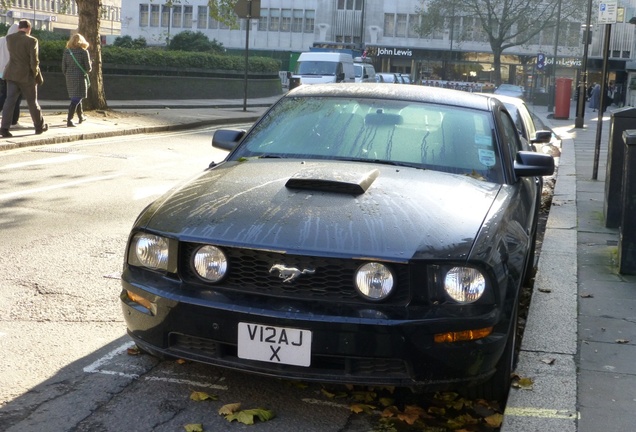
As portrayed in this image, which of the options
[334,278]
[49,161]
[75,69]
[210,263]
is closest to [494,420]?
[334,278]

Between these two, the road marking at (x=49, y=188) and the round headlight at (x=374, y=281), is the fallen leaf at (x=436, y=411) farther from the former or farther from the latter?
the road marking at (x=49, y=188)

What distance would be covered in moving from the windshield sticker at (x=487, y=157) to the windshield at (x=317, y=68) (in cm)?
3598

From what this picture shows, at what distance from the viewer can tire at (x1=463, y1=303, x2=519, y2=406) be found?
14.8 ft

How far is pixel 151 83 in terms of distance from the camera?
106 feet

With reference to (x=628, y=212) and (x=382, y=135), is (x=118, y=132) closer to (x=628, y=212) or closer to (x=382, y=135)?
(x=628, y=212)

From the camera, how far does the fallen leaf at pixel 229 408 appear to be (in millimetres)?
4359

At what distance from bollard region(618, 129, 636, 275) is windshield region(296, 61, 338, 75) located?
34.4 metres

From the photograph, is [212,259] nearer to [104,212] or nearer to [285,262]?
[285,262]

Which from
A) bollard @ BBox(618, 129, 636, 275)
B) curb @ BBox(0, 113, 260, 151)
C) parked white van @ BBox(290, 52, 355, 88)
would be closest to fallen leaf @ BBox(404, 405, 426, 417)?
bollard @ BBox(618, 129, 636, 275)

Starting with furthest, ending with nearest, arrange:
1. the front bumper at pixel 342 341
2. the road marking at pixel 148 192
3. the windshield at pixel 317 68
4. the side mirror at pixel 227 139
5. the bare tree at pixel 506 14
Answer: the bare tree at pixel 506 14 → the windshield at pixel 317 68 → the road marking at pixel 148 192 → the side mirror at pixel 227 139 → the front bumper at pixel 342 341

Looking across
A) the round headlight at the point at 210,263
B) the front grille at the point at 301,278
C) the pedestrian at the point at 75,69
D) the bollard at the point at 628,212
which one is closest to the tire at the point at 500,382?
the front grille at the point at 301,278

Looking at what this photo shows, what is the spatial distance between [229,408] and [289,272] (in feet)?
2.29

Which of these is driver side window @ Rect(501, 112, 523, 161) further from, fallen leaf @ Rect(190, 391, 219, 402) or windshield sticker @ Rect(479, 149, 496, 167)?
fallen leaf @ Rect(190, 391, 219, 402)

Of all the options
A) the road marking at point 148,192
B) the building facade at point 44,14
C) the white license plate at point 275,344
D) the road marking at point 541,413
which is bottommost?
the road marking at point 148,192
